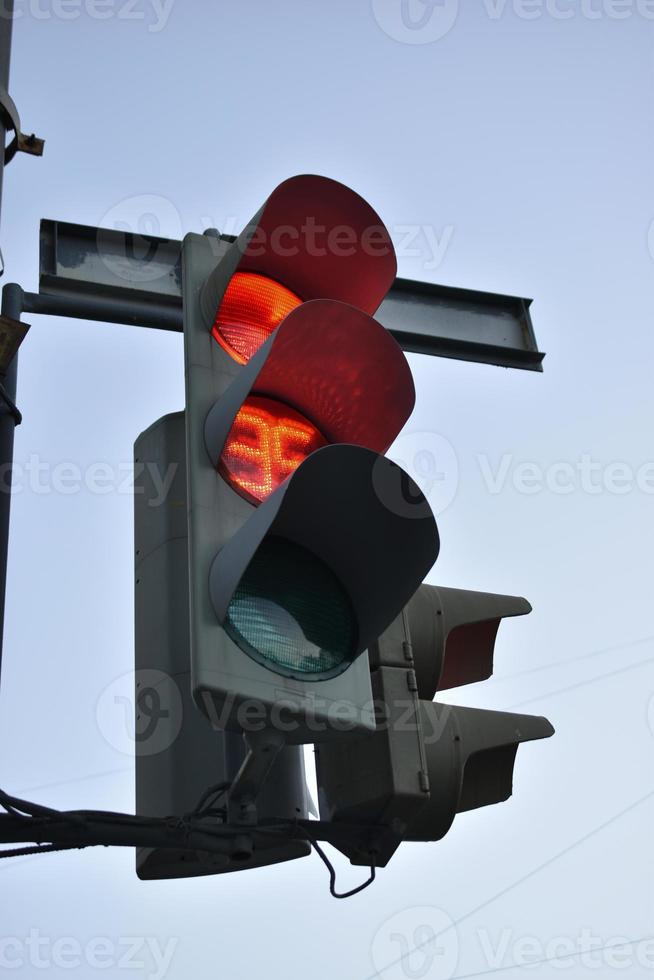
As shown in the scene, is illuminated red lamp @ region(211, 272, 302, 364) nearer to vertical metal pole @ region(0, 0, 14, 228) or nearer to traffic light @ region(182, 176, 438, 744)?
traffic light @ region(182, 176, 438, 744)

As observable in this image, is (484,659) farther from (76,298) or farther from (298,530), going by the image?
(76,298)

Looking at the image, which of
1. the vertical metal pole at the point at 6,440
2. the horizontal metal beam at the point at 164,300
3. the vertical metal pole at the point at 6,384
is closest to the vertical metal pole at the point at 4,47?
the vertical metal pole at the point at 6,384

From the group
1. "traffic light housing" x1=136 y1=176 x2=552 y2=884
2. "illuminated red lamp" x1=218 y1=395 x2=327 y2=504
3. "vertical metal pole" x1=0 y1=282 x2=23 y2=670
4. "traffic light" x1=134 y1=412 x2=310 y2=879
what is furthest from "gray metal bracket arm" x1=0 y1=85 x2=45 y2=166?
"illuminated red lamp" x1=218 y1=395 x2=327 y2=504

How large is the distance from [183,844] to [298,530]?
791 millimetres

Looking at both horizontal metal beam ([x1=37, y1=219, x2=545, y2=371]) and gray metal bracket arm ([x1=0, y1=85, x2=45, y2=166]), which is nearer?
gray metal bracket arm ([x1=0, y1=85, x2=45, y2=166])

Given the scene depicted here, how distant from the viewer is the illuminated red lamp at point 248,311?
3.54m

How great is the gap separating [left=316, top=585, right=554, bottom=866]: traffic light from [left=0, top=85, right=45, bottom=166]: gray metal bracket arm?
1.77 m

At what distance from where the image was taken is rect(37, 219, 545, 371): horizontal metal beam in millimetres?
4340

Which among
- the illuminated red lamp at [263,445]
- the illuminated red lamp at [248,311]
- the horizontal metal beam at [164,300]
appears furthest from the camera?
the horizontal metal beam at [164,300]

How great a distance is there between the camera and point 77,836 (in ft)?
9.82

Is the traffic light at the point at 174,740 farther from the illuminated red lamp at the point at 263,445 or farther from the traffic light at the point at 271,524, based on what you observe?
the illuminated red lamp at the point at 263,445

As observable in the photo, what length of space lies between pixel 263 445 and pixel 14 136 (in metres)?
1.40

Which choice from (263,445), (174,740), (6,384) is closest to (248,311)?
(263,445)

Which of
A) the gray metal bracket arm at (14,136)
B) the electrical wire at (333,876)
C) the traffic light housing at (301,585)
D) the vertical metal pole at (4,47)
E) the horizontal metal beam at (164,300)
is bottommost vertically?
the electrical wire at (333,876)
